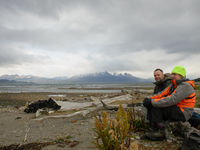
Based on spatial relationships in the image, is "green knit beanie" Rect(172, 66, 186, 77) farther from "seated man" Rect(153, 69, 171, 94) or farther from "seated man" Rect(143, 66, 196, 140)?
"seated man" Rect(153, 69, 171, 94)

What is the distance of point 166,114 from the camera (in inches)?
165

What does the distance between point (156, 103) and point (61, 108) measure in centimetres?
818

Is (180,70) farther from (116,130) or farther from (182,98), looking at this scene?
(116,130)

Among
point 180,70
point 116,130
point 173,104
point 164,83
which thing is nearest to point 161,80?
point 164,83

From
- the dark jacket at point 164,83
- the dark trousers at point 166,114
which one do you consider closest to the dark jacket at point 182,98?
the dark trousers at point 166,114

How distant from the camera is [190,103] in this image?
3900mm

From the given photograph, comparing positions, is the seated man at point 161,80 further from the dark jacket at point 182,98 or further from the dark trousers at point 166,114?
the dark trousers at point 166,114

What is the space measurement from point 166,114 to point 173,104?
1.47 ft

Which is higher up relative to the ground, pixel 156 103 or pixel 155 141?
pixel 156 103

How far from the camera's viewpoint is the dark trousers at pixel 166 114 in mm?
3961

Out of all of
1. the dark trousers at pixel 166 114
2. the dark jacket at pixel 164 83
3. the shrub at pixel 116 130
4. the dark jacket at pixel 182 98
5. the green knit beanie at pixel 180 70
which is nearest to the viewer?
the shrub at pixel 116 130

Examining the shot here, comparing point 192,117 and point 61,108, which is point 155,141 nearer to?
point 192,117

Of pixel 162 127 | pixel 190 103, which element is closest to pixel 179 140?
pixel 162 127

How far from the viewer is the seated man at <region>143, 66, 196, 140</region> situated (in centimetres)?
378
